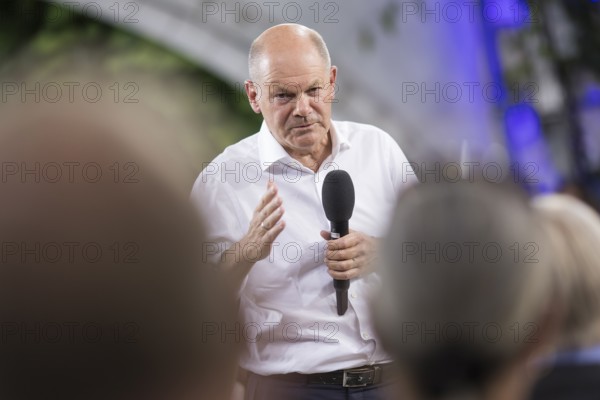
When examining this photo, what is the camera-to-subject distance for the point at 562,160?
5070 mm

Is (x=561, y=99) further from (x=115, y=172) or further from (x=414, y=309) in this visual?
(x=115, y=172)

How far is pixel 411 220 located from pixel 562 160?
4.46 m

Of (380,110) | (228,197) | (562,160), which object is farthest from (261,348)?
(380,110)

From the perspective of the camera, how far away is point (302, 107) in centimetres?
234

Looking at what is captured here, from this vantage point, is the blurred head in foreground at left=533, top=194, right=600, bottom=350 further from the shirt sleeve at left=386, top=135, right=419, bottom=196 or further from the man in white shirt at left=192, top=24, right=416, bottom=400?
the shirt sleeve at left=386, top=135, right=419, bottom=196

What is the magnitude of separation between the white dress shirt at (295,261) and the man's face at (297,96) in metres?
0.06

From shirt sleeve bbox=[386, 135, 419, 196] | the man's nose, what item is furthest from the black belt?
the man's nose

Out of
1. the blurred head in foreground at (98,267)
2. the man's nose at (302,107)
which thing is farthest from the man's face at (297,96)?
the blurred head in foreground at (98,267)

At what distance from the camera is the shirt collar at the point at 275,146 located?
2393 millimetres

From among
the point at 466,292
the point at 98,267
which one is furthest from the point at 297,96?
the point at 98,267

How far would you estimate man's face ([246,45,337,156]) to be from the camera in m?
2.35

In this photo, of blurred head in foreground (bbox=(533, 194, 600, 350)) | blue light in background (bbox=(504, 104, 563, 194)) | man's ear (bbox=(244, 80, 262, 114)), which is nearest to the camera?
blurred head in foreground (bbox=(533, 194, 600, 350))

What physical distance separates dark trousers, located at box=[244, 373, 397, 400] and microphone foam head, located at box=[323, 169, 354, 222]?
0.48 m

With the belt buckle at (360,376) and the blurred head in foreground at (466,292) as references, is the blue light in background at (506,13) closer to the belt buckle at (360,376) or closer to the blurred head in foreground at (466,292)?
the belt buckle at (360,376)
